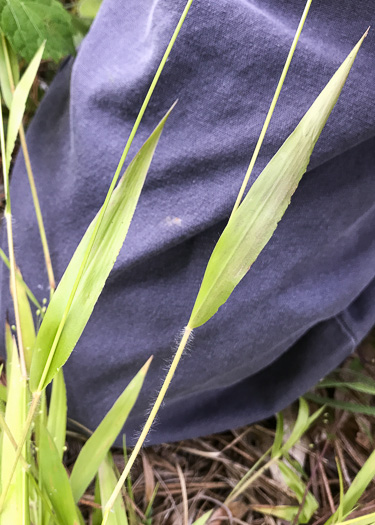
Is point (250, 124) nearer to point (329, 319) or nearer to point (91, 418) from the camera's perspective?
Answer: point (329, 319)

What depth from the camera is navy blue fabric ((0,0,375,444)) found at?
1.43 ft

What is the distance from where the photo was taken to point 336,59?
0.43 m

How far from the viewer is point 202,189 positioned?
0.49m

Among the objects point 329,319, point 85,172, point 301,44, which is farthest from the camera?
point 329,319

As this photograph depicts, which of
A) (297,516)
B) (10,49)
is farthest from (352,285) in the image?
(10,49)

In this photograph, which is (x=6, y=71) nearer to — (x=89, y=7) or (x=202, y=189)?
(x=89, y=7)

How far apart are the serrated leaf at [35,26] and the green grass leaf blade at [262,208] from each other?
1.26 ft

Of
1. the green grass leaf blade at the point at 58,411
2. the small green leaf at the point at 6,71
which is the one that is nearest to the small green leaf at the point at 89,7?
the small green leaf at the point at 6,71

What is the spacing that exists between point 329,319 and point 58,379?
0.37 metres

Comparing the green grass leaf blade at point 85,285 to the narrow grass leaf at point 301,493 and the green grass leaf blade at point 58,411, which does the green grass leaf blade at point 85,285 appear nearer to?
the green grass leaf blade at point 58,411

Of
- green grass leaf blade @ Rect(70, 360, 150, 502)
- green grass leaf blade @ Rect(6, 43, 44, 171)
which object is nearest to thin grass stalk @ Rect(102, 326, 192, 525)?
green grass leaf blade @ Rect(70, 360, 150, 502)

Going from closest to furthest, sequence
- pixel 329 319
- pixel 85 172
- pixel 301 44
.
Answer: pixel 301 44 < pixel 85 172 < pixel 329 319

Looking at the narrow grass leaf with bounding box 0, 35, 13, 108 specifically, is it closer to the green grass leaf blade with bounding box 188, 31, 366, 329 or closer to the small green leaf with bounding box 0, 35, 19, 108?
the small green leaf with bounding box 0, 35, 19, 108

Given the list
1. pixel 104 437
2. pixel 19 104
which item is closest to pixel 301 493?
pixel 104 437
